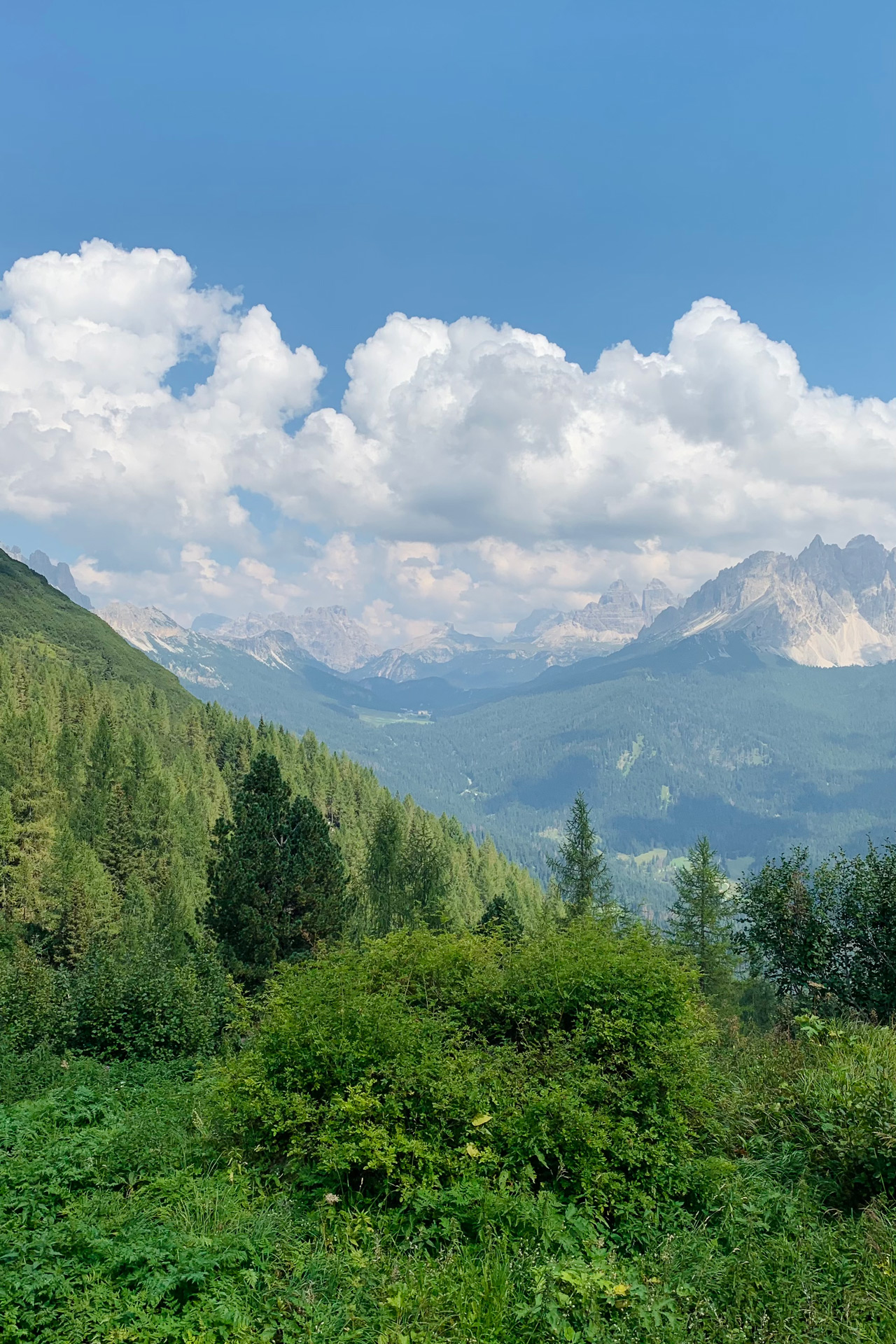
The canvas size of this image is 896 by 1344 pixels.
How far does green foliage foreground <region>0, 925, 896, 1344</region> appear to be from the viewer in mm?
5652

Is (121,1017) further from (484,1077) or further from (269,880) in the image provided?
(269,880)

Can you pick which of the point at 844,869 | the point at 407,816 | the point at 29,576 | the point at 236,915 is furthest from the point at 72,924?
the point at 29,576

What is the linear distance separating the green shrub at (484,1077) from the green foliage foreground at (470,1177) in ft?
0.13

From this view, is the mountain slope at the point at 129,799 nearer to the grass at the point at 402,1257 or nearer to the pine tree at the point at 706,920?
the grass at the point at 402,1257

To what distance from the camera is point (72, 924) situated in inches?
1751

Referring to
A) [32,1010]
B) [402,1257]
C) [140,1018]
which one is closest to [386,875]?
[32,1010]

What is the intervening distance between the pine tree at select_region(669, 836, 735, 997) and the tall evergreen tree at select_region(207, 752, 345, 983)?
2283 centimetres

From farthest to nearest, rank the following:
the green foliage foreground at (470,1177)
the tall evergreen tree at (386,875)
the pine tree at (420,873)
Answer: the tall evergreen tree at (386,875), the pine tree at (420,873), the green foliage foreground at (470,1177)

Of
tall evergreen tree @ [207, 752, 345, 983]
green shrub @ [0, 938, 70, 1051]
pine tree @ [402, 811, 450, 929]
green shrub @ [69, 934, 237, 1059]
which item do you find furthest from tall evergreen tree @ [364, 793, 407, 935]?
green shrub @ [69, 934, 237, 1059]

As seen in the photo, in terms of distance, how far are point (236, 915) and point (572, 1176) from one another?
998 inches

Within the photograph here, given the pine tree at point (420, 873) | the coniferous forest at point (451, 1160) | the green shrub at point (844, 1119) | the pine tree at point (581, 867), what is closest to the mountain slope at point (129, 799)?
the pine tree at point (420, 873)

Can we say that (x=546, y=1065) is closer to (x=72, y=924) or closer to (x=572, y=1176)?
(x=572, y=1176)

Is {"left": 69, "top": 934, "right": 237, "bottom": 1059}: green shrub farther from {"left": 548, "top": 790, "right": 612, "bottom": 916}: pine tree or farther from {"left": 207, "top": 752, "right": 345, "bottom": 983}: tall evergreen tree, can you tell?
{"left": 548, "top": 790, "right": 612, "bottom": 916}: pine tree

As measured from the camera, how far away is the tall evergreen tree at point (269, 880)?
29953mm
